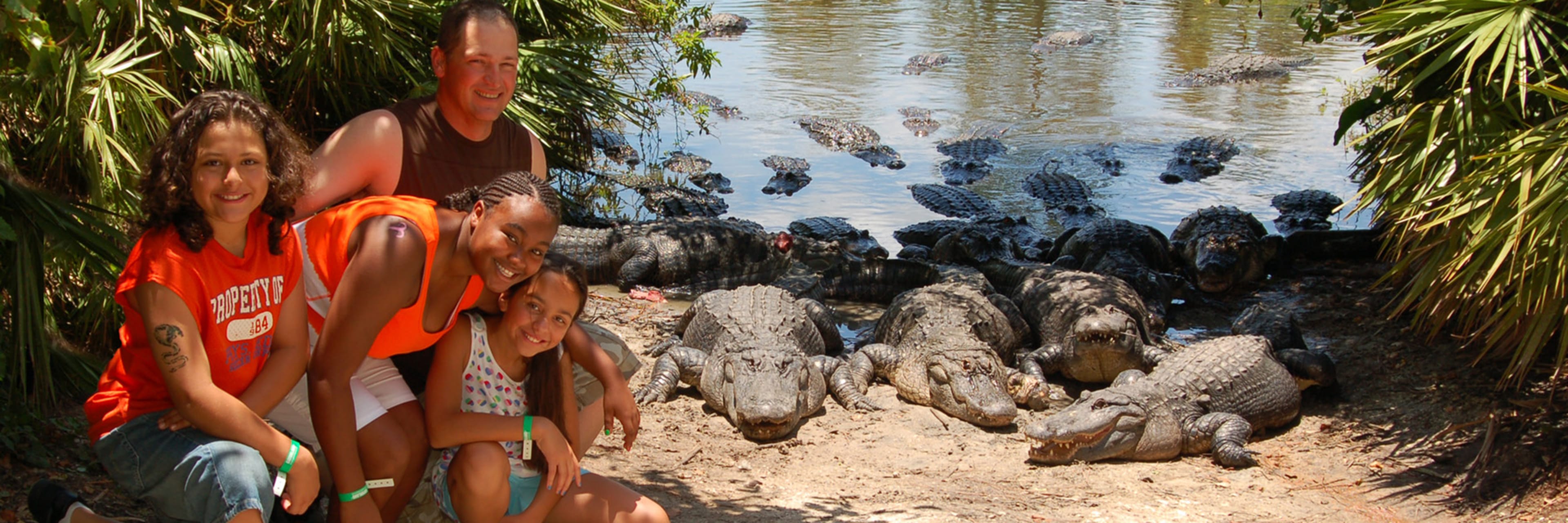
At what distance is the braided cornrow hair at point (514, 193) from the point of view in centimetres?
281

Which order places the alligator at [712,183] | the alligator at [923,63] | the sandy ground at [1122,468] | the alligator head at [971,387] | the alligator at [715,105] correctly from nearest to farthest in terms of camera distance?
the sandy ground at [1122,468]
the alligator head at [971,387]
the alligator at [712,183]
the alligator at [715,105]
the alligator at [923,63]

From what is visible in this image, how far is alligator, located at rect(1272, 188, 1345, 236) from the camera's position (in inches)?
405

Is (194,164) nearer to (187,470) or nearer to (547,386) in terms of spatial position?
(187,470)

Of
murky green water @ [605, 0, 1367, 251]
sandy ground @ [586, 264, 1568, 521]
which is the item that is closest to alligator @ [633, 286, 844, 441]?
sandy ground @ [586, 264, 1568, 521]

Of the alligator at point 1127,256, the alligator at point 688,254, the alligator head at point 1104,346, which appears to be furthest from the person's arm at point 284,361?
the alligator at point 1127,256

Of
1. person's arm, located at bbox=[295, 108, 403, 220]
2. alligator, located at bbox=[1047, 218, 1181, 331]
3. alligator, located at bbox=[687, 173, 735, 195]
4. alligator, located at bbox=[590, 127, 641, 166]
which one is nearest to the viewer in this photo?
person's arm, located at bbox=[295, 108, 403, 220]

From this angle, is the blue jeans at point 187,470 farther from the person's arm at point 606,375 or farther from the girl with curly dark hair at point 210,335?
the person's arm at point 606,375

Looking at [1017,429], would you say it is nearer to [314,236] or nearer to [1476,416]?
[1476,416]

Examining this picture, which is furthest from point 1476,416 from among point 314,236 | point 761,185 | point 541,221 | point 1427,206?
point 761,185

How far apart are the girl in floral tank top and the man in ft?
0.38

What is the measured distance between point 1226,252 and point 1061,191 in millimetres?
3373

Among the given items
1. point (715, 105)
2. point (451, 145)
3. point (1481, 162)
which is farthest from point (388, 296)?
point (715, 105)

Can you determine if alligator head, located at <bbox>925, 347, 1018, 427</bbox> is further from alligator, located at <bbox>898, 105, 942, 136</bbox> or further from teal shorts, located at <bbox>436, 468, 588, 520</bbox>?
alligator, located at <bbox>898, 105, 942, 136</bbox>

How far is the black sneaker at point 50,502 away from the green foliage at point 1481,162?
4.78m
